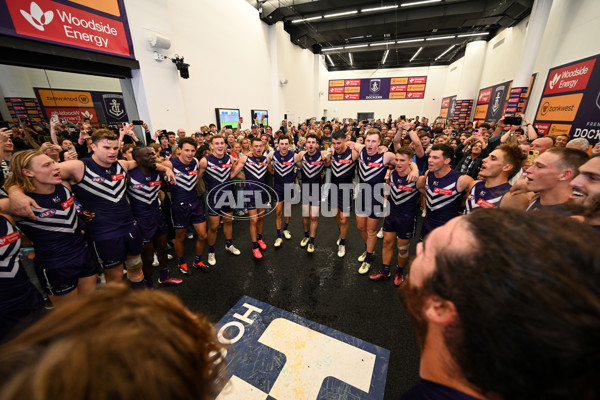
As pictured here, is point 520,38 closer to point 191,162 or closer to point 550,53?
point 550,53

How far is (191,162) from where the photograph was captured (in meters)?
3.41

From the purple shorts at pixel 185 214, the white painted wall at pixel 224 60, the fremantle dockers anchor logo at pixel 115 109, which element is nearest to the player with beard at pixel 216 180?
the purple shorts at pixel 185 214

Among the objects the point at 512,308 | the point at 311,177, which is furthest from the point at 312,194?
the point at 512,308

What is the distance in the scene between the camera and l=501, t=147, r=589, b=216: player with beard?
189cm

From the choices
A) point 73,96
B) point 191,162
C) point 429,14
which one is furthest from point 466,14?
point 73,96

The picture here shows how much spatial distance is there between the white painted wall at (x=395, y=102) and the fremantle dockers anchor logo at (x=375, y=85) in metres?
0.71

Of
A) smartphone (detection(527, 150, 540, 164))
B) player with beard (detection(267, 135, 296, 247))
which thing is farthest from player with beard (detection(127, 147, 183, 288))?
smartphone (detection(527, 150, 540, 164))

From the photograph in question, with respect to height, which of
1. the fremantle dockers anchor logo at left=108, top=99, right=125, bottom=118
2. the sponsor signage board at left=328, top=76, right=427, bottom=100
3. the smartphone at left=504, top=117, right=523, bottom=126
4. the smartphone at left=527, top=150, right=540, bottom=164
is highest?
the sponsor signage board at left=328, top=76, right=427, bottom=100

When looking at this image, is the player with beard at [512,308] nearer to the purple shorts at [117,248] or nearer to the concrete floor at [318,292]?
the concrete floor at [318,292]

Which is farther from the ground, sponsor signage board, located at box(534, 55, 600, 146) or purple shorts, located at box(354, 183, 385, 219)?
sponsor signage board, located at box(534, 55, 600, 146)

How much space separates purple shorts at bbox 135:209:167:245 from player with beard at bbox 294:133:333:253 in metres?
2.29

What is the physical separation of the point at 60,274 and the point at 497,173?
4.44 m

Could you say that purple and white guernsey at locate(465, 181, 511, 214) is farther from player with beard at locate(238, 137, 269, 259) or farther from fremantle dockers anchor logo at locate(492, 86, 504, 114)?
fremantle dockers anchor logo at locate(492, 86, 504, 114)

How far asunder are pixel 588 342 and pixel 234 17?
12102 mm
